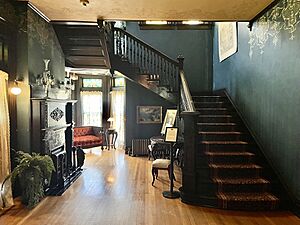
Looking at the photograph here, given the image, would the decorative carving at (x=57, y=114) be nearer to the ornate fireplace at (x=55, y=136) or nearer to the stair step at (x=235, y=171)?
the ornate fireplace at (x=55, y=136)

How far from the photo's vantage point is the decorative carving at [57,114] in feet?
15.7

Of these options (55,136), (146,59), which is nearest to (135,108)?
(146,59)

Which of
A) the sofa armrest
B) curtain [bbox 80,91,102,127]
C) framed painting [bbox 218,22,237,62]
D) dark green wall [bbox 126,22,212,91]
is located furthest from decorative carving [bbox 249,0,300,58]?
curtain [bbox 80,91,102,127]

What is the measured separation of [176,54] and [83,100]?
4483 mm

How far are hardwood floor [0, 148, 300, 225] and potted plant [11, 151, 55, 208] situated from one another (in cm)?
16

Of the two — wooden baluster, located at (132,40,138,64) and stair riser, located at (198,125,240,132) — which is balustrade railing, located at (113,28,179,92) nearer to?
wooden baluster, located at (132,40,138,64)

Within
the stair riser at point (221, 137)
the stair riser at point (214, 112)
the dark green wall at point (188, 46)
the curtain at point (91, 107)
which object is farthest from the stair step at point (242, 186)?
the curtain at point (91, 107)

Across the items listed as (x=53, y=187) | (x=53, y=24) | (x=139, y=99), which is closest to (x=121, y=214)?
(x=53, y=187)

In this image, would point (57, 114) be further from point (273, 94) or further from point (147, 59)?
point (273, 94)

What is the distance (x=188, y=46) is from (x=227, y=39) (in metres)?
2.28

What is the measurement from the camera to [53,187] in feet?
15.1

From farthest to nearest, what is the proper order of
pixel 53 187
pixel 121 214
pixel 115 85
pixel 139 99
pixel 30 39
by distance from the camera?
pixel 115 85 → pixel 139 99 → pixel 53 187 → pixel 30 39 → pixel 121 214

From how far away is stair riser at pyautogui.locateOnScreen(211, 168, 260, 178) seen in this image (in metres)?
4.33

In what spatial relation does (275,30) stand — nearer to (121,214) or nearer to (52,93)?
(121,214)
